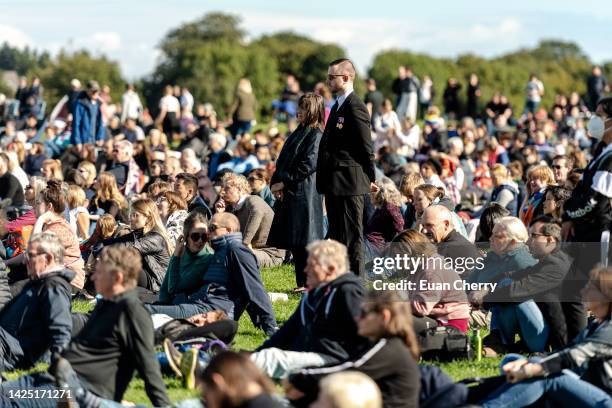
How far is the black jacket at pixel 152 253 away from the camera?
11.4 meters

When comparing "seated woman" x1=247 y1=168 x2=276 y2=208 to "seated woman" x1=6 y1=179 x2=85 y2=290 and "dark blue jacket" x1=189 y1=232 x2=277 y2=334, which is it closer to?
"seated woman" x1=6 y1=179 x2=85 y2=290

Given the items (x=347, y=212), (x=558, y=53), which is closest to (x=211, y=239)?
(x=347, y=212)

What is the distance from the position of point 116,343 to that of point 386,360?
68.4 inches

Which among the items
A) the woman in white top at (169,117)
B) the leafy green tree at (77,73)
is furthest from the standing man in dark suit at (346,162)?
the leafy green tree at (77,73)

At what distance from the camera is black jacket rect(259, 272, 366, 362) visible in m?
7.45

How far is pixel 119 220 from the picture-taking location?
47.6 feet

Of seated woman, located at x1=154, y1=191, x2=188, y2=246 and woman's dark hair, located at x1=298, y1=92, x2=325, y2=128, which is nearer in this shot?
woman's dark hair, located at x1=298, y1=92, x2=325, y2=128

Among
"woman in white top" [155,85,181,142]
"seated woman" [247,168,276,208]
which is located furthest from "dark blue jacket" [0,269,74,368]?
"woman in white top" [155,85,181,142]

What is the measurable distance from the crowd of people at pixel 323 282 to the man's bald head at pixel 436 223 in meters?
0.02

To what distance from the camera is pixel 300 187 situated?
11305 millimetres

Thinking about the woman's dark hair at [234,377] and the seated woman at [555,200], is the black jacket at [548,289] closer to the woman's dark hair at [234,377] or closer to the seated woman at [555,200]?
the seated woman at [555,200]

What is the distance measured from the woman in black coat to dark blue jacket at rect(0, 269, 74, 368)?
3491mm

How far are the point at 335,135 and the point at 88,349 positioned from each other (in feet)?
13.6

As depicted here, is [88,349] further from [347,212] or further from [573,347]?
[347,212]
